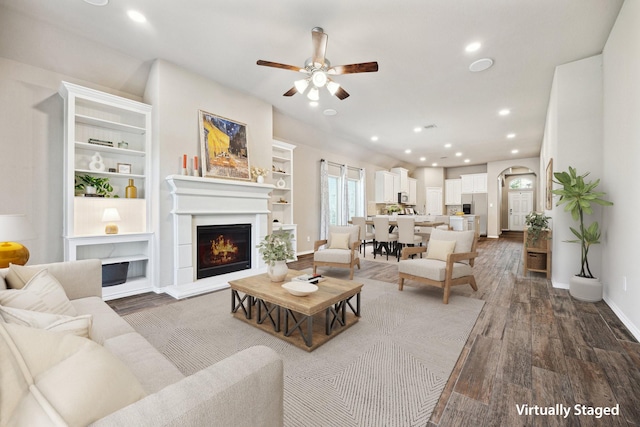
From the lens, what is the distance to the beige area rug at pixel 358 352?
158cm

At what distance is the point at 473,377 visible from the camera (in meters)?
1.86

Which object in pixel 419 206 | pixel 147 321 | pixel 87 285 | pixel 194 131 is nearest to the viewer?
pixel 87 285

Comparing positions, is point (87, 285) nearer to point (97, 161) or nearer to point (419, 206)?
point (97, 161)

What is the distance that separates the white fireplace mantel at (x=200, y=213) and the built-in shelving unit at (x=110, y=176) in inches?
16.8

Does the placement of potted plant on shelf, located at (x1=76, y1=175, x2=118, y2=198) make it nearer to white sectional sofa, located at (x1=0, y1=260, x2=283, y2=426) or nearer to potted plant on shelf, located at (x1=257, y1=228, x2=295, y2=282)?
potted plant on shelf, located at (x1=257, y1=228, x2=295, y2=282)

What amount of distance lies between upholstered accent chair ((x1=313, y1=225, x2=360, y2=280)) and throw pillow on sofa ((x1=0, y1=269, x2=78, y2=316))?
116 inches

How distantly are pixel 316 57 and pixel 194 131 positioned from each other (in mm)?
2260

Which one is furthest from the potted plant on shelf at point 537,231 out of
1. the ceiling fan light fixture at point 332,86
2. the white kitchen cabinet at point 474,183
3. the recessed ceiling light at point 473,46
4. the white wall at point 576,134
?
the white kitchen cabinet at point 474,183

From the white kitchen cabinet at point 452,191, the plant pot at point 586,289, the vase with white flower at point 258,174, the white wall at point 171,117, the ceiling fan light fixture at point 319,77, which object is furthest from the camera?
the white kitchen cabinet at point 452,191

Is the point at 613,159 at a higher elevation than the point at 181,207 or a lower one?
higher

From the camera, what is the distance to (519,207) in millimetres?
11570

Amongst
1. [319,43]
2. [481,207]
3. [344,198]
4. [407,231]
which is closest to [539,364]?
[319,43]

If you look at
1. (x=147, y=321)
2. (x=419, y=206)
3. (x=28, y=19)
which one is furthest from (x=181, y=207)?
(x=419, y=206)

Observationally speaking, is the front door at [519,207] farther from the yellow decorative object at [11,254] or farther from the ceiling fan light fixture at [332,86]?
the yellow decorative object at [11,254]
